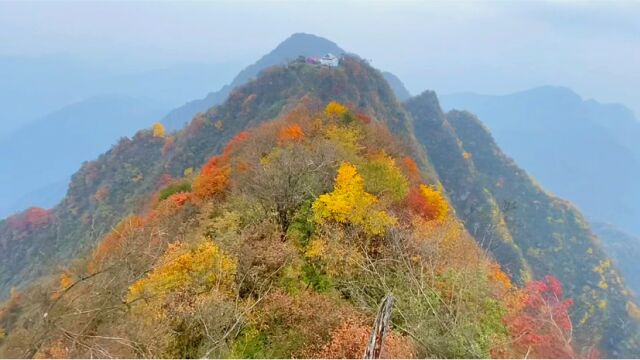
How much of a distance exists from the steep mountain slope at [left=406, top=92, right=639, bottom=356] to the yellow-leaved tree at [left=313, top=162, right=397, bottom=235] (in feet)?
204

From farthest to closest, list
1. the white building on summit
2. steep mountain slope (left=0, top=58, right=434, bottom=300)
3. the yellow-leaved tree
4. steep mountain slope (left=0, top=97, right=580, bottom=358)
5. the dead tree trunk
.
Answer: the white building on summit
steep mountain slope (left=0, top=58, right=434, bottom=300)
the yellow-leaved tree
steep mountain slope (left=0, top=97, right=580, bottom=358)
the dead tree trunk

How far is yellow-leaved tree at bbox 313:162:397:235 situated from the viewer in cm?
2703

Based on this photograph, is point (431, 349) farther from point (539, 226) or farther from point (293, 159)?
point (539, 226)

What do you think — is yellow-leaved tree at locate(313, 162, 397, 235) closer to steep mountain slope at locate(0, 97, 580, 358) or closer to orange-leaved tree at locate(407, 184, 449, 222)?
steep mountain slope at locate(0, 97, 580, 358)

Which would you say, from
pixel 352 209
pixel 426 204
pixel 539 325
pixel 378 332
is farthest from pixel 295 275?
pixel 378 332

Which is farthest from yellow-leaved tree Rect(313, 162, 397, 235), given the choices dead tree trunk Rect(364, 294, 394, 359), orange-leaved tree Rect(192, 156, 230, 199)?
dead tree trunk Rect(364, 294, 394, 359)

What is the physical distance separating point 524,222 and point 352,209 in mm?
108035

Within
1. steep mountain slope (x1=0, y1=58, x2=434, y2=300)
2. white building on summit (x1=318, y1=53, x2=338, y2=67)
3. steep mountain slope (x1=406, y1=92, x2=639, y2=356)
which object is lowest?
steep mountain slope (x1=406, y1=92, x2=639, y2=356)

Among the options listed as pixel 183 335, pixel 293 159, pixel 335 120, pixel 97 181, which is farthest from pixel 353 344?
pixel 97 181

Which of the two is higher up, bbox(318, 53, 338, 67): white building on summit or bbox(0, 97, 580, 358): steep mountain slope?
bbox(318, 53, 338, 67): white building on summit

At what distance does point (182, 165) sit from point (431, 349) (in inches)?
3513

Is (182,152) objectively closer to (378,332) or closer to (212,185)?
(212,185)

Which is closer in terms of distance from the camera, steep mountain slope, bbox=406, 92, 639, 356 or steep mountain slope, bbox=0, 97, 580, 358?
Answer: steep mountain slope, bbox=0, 97, 580, 358

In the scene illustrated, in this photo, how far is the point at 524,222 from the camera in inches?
4867
